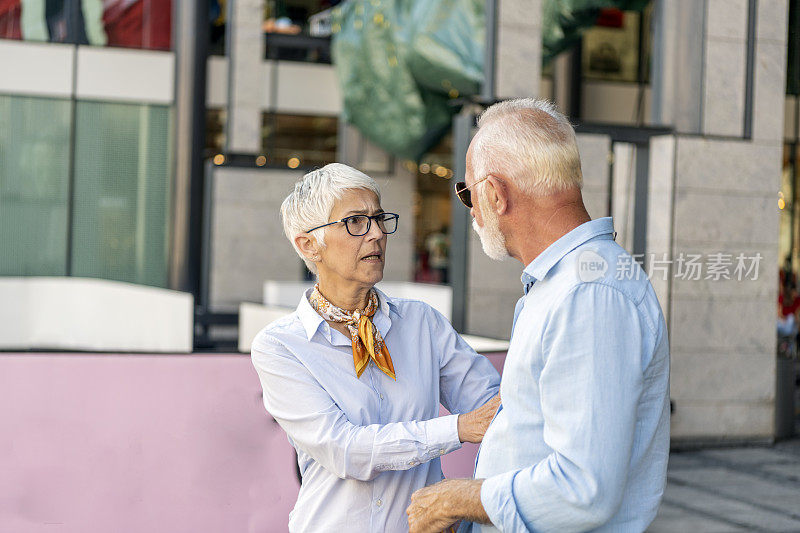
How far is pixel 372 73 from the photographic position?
15.5m

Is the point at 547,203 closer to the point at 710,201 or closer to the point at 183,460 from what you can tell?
the point at 183,460

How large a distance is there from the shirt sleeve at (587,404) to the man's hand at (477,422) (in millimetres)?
453

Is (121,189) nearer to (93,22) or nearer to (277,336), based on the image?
(93,22)

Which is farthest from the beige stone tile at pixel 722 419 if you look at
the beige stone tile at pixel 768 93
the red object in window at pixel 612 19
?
the red object in window at pixel 612 19

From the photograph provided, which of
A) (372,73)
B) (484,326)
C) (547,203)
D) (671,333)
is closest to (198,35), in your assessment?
(372,73)

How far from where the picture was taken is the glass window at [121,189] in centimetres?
1852

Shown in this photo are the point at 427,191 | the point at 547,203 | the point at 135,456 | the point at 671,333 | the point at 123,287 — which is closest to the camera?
the point at 547,203

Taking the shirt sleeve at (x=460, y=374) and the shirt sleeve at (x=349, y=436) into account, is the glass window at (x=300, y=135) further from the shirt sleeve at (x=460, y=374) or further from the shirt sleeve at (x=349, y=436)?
the shirt sleeve at (x=349, y=436)

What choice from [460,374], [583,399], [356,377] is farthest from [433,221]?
[583,399]

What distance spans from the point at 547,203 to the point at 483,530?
0.66m

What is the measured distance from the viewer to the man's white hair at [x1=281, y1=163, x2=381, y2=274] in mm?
2561

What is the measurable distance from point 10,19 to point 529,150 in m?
18.3

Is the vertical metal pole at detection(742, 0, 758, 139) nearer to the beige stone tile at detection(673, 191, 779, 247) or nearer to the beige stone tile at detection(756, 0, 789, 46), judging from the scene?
the beige stone tile at detection(756, 0, 789, 46)

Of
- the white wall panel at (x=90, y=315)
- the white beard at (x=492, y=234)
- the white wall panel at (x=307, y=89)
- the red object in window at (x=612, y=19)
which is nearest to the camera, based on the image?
the white beard at (x=492, y=234)
